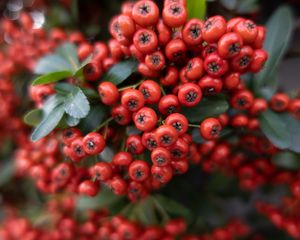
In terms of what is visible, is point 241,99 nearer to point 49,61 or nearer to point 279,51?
point 279,51

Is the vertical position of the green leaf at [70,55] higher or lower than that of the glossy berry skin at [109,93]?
higher

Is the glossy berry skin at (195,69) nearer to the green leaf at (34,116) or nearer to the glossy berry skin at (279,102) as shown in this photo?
the glossy berry skin at (279,102)

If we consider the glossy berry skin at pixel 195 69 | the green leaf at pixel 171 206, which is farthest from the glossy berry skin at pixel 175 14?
the green leaf at pixel 171 206

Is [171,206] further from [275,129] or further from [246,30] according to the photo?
[246,30]

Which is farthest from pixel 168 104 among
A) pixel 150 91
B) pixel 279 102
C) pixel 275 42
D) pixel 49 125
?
pixel 275 42

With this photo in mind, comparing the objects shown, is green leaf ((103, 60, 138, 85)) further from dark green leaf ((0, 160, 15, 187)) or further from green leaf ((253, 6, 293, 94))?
dark green leaf ((0, 160, 15, 187))
